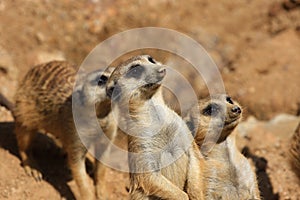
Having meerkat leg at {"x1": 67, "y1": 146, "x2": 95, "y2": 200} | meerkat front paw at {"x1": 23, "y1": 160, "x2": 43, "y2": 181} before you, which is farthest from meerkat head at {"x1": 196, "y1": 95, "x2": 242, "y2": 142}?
meerkat front paw at {"x1": 23, "y1": 160, "x2": 43, "y2": 181}

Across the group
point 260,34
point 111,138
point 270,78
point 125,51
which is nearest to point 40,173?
point 111,138

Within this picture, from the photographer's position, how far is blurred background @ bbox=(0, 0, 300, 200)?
5.70m

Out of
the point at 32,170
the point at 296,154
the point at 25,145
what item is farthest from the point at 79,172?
the point at 296,154

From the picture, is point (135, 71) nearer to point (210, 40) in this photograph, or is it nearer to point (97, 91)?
point (97, 91)

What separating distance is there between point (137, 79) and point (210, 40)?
3710 millimetres

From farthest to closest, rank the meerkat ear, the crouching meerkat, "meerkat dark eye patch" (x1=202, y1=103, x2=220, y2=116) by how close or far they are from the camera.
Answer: the crouching meerkat → the meerkat ear → "meerkat dark eye patch" (x1=202, y1=103, x2=220, y2=116)

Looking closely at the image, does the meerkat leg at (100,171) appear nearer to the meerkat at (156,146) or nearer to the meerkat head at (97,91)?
the meerkat head at (97,91)

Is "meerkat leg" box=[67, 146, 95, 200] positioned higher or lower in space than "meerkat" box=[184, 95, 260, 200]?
lower

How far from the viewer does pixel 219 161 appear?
Result: 10.9 ft

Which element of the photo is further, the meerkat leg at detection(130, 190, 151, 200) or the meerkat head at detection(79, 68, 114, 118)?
the meerkat head at detection(79, 68, 114, 118)

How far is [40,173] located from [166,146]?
1.43 meters

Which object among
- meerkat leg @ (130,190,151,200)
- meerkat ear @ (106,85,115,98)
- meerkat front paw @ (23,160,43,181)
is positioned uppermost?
meerkat ear @ (106,85,115,98)

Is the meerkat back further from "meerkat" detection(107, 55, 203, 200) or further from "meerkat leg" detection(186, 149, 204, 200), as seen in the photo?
"meerkat leg" detection(186, 149, 204, 200)

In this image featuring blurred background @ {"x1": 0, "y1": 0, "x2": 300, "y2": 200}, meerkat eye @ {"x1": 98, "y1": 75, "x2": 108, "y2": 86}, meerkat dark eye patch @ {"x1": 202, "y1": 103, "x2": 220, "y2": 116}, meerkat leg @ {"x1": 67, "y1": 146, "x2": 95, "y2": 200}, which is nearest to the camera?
meerkat dark eye patch @ {"x1": 202, "y1": 103, "x2": 220, "y2": 116}
